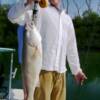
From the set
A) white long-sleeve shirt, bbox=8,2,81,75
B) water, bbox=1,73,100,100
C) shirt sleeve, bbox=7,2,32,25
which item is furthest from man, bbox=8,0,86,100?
water, bbox=1,73,100,100

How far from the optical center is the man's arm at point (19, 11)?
9.26 feet

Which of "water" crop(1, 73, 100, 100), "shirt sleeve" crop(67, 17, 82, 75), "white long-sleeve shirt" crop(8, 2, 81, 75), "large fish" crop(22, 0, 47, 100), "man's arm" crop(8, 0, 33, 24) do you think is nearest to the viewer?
"large fish" crop(22, 0, 47, 100)

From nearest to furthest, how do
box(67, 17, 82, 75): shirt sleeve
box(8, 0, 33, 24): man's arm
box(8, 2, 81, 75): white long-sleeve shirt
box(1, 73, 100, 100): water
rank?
box(8, 0, 33, 24): man's arm < box(8, 2, 81, 75): white long-sleeve shirt < box(67, 17, 82, 75): shirt sleeve < box(1, 73, 100, 100): water

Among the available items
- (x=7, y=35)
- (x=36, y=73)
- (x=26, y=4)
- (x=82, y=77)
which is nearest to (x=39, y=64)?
(x=36, y=73)

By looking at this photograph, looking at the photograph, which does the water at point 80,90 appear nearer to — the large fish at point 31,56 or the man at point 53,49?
the man at point 53,49

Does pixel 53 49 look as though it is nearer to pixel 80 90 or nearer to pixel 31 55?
pixel 31 55

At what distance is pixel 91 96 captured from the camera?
1688 centimetres

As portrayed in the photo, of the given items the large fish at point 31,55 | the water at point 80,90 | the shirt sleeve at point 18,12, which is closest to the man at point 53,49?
the shirt sleeve at point 18,12

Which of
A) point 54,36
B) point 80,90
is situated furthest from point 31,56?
point 80,90

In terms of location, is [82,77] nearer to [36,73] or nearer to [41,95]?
[41,95]

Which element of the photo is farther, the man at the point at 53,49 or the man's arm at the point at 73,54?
the man's arm at the point at 73,54

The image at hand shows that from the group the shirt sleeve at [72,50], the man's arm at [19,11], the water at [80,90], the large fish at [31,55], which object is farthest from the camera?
the water at [80,90]

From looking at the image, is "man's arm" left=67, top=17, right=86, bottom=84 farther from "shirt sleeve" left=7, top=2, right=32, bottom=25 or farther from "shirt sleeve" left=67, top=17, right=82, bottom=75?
"shirt sleeve" left=7, top=2, right=32, bottom=25

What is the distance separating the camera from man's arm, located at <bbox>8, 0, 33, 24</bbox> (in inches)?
111
